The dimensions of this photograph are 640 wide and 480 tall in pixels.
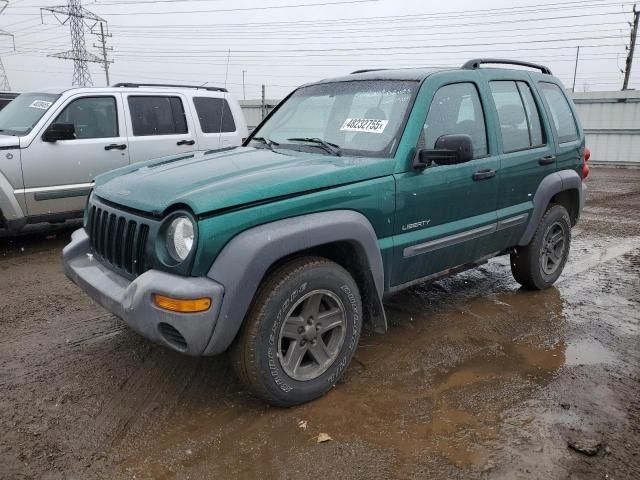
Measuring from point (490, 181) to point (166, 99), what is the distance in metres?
4.77

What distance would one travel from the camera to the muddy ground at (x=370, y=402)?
2.46 metres

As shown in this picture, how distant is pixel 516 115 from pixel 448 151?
142 cm

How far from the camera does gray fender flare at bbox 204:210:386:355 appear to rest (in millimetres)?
2475

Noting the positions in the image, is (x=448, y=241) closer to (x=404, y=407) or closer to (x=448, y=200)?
(x=448, y=200)

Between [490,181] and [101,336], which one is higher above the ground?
[490,181]

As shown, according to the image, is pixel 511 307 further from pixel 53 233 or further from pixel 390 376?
pixel 53 233

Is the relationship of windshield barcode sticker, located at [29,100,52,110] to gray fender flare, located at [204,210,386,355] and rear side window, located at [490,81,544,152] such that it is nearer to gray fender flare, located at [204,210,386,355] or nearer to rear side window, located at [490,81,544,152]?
gray fender flare, located at [204,210,386,355]

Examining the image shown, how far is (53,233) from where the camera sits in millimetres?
6910

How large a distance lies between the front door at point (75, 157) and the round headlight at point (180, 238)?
4.02m

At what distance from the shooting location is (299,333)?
9.39 ft

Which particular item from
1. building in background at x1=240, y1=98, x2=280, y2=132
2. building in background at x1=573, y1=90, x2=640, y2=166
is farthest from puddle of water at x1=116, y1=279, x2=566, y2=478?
building in background at x1=240, y1=98, x2=280, y2=132

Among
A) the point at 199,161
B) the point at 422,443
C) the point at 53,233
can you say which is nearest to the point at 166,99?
the point at 53,233

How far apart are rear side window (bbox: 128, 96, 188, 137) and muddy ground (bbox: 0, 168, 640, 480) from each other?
9.23ft

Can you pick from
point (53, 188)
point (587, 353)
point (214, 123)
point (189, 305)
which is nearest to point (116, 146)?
point (53, 188)
